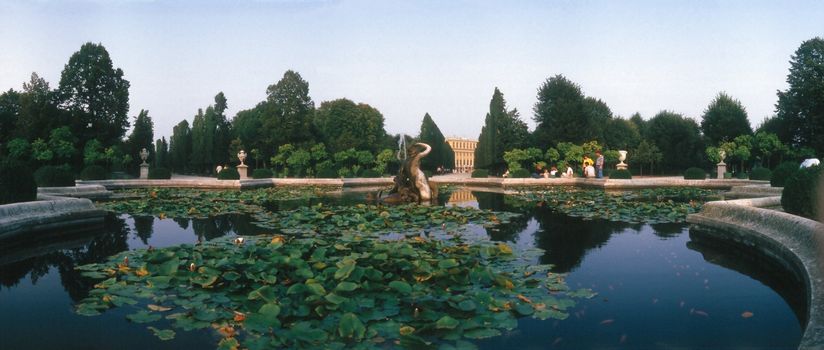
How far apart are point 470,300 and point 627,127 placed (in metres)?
60.0

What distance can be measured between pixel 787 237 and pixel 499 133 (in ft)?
131

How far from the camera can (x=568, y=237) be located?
8.46 meters

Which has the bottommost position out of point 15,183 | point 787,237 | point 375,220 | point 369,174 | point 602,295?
point 602,295

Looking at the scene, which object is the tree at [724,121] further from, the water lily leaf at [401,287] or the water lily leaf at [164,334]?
the water lily leaf at [164,334]

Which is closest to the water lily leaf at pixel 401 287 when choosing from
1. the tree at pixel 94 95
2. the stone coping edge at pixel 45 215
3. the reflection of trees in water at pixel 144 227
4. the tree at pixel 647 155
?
the reflection of trees in water at pixel 144 227

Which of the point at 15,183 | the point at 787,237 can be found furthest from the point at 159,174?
the point at 787,237

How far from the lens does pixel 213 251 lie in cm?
620

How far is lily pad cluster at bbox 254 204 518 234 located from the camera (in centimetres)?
884

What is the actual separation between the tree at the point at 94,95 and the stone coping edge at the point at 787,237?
4463 centimetres

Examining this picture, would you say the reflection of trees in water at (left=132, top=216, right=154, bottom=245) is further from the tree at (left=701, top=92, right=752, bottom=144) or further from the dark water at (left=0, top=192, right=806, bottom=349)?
the tree at (left=701, top=92, right=752, bottom=144)

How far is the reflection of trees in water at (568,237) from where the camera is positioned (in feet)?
21.4

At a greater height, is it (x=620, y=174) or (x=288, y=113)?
(x=288, y=113)

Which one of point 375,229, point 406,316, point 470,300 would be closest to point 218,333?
point 406,316

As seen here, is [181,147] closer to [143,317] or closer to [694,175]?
[694,175]
